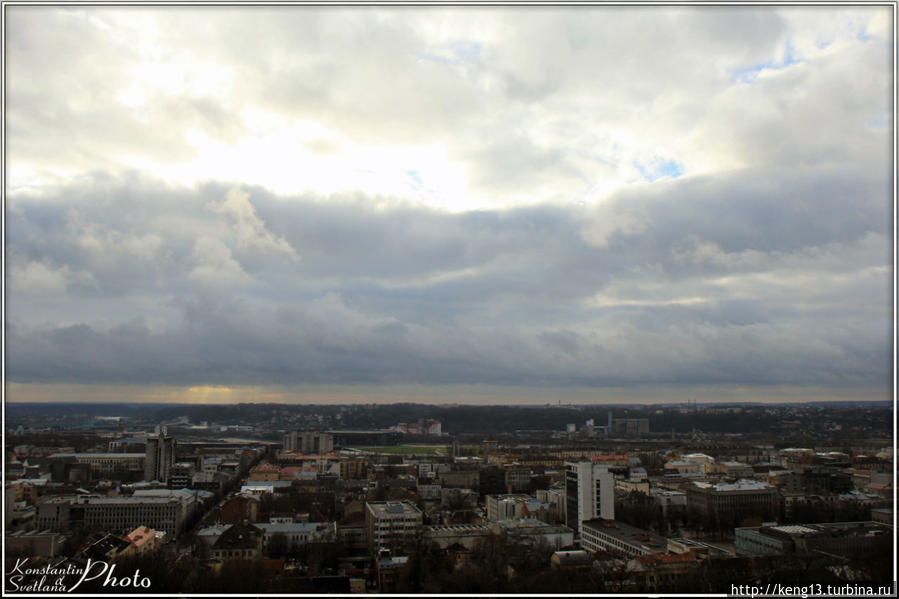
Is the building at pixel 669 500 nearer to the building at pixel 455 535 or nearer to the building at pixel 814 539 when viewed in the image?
the building at pixel 814 539

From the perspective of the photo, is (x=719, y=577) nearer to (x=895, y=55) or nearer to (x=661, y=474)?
(x=895, y=55)

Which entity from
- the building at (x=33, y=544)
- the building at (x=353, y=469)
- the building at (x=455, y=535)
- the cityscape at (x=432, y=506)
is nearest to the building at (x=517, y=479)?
the cityscape at (x=432, y=506)

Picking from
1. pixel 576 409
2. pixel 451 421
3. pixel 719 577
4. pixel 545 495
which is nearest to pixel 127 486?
pixel 545 495

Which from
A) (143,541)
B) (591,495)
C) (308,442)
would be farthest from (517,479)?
(143,541)

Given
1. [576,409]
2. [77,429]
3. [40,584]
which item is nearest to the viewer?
[40,584]

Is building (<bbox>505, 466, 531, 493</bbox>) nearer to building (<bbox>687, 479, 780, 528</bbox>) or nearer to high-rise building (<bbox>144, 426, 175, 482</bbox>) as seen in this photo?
building (<bbox>687, 479, 780, 528</bbox>)

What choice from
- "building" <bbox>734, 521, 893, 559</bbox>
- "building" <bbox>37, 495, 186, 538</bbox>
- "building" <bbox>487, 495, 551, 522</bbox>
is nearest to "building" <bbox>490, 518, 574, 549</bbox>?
"building" <bbox>487, 495, 551, 522</bbox>
